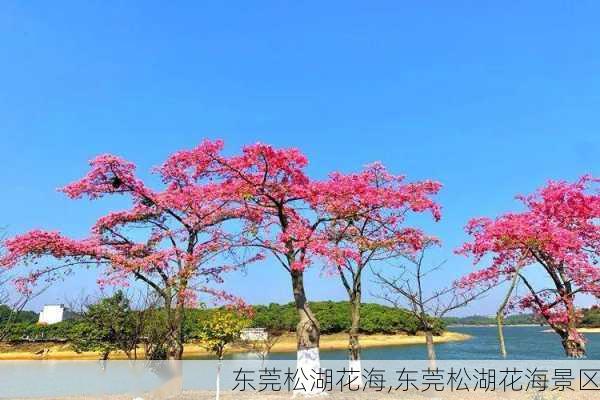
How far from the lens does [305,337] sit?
459 inches

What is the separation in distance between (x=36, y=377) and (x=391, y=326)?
4778cm

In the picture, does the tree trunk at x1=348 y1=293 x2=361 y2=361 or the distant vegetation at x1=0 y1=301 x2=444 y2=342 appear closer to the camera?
the tree trunk at x1=348 y1=293 x2=361 y2=361

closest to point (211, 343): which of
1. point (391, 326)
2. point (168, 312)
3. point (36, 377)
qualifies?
point (168, 312)

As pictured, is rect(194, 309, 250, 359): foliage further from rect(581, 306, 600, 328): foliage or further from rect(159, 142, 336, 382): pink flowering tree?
rect(581, 306, 600, 328): foliage

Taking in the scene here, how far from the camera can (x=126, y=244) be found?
13.0 m

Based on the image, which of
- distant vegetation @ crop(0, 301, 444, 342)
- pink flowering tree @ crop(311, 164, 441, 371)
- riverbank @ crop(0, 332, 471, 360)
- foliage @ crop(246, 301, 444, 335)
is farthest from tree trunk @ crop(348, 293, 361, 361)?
foliage @ crop(246, 301, 444, 335)

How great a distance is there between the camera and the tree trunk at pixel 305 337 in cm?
1144

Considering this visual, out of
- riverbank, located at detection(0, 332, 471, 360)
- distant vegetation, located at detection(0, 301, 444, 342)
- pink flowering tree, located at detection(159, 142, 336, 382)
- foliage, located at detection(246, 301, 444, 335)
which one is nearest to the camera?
pink flowering tree, located at detection(159, 142, 336, 382)

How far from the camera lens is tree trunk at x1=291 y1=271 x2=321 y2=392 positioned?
1144cm

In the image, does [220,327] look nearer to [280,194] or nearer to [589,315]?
[280,194]

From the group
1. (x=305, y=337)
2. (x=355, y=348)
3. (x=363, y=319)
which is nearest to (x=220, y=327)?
(x=305, y=337)

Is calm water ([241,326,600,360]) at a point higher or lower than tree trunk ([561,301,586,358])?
lower

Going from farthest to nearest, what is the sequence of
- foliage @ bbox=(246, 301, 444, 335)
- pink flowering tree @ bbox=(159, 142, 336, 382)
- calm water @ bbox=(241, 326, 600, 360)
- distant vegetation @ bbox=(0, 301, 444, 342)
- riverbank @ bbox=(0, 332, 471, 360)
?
foliage @ bbox=(246, 301, 444, 335)
distant vegetation @ bbox=(0, 301, 444, 342)
riverbank @ bbox=(0, 332, 471, 360)
calm water @ bbox=(241, 326, 600, 360)
pink flowering tree @ bbox=(159, 142, 336, 382)

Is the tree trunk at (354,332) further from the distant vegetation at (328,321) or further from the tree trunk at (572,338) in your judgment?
the distant vegetation at (328,321)
